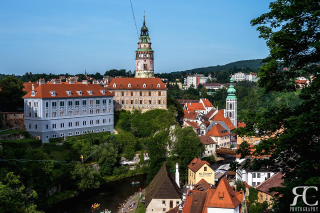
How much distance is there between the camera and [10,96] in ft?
157

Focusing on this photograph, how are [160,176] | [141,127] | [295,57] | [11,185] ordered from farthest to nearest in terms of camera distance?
1. [141,127]
2. [160,176]
3. [11,185]
4. [295,57]

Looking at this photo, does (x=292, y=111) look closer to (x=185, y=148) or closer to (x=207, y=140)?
(x=185, y=148)

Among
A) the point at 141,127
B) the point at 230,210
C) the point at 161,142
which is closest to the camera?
the point at 230,210

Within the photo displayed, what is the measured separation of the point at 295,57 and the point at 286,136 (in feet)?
8.00

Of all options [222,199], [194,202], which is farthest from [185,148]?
[222,199]

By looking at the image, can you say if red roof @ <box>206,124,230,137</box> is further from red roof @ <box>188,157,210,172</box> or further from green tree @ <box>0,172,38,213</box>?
green tree @ <box>0,172,38,213</box>

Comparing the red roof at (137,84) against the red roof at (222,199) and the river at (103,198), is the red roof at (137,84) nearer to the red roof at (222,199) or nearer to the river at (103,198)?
the river at (103,198)

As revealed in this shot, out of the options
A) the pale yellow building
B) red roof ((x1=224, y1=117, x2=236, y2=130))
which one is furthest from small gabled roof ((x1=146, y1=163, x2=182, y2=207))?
red roof ((x1=224, y1=117, x2=236, y2=130))

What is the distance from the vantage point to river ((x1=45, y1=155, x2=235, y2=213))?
32.0 metres

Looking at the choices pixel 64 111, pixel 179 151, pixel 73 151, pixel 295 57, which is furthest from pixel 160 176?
pixel 295 57

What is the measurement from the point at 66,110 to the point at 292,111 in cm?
3707

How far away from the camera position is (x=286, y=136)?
32.6ft

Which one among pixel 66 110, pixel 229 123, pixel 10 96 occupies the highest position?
pixel 10 96

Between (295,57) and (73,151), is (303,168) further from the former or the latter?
(73,151)
